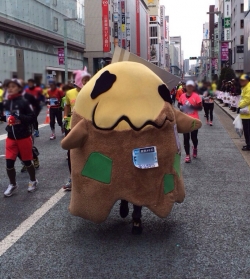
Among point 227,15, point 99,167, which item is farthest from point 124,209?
point 227,15

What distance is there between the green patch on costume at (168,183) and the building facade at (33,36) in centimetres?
191

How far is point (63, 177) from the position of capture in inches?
282

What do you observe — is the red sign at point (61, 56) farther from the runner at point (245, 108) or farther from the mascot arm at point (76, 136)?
the runner at point (245, 108)

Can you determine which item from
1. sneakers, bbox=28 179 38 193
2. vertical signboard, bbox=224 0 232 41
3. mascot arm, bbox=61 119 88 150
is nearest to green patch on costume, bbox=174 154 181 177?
mascot arm, bbox=61 119 88 150

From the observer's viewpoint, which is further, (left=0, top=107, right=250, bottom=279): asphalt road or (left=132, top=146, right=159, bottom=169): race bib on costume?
(left=132, top=146, right=159, bottom=169): race bib on costume

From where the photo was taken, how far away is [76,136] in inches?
158

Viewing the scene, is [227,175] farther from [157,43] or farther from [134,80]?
[157,43]

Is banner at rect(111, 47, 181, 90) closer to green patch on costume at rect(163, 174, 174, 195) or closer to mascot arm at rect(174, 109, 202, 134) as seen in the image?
mascot arm at rect(174, 109, 202, 134)

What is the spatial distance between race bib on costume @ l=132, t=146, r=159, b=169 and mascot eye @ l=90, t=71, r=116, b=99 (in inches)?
25.4

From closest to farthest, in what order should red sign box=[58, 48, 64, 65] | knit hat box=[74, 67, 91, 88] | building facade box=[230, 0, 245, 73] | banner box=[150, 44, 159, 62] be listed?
red sign box=[58, 48, 64, 65] → knit hat box=[74, 67, 91, 88] → building facade box=[230, 0, 245, 73] → banner box=[150, 44, 159, 62]

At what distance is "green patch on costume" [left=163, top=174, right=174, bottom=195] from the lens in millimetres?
4195

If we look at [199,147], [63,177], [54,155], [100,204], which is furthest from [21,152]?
[199,147]

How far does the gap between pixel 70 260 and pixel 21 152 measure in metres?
2.43

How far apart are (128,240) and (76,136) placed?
1.18 meters
